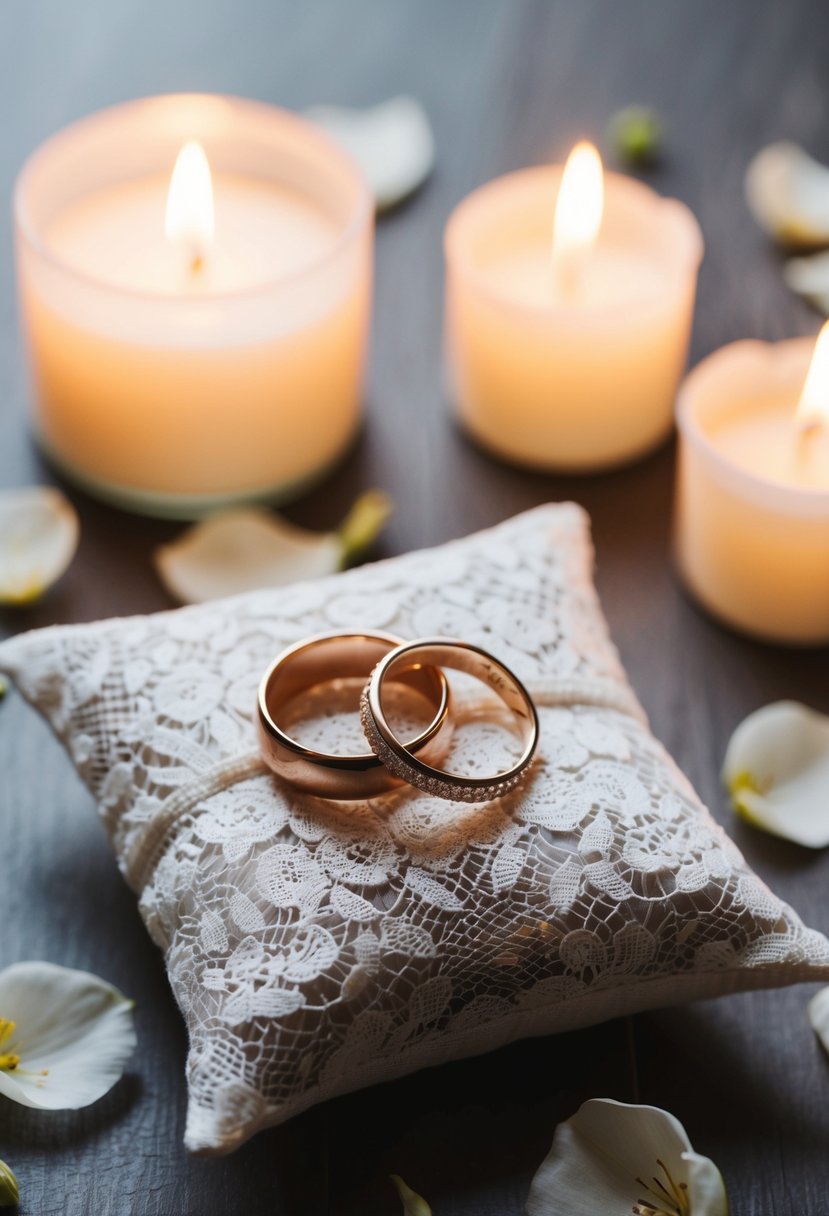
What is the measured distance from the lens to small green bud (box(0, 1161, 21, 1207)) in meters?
0.69

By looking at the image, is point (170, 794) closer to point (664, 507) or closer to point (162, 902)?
point (162, 902)

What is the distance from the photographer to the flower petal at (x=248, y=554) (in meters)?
1.01

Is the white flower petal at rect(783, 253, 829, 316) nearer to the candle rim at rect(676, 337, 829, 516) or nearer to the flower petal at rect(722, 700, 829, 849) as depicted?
the candle rim at rect(676, 337, 829, 516)

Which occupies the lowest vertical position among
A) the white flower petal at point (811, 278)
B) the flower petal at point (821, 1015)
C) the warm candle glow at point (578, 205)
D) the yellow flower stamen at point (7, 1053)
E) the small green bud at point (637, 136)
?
the flower petal at point (821, 1015)

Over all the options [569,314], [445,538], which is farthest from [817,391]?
[445,538]

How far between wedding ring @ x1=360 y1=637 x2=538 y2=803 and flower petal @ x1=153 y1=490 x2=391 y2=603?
0.25 metres

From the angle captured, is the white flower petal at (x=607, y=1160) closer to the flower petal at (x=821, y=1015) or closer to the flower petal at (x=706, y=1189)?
the flower petal at (x=706, y=1189)

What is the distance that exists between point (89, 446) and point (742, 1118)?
2.01ft

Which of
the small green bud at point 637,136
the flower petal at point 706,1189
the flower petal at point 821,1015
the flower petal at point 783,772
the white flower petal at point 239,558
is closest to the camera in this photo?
the flower petal at point 706,1189

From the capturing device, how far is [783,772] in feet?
2.99

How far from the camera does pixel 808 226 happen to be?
124 cm

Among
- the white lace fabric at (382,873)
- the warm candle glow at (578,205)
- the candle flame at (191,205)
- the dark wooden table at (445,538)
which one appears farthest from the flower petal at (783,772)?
the candle flame at (191,205)

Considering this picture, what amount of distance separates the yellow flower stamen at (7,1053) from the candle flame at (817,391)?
613mm

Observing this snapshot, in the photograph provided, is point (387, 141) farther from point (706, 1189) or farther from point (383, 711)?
point (706, 1189)
